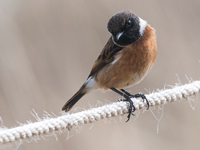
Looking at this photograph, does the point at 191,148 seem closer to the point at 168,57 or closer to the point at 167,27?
the point at 168,57

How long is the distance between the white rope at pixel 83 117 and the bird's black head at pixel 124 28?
2.26 ft

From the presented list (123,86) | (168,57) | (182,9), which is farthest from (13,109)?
(182,9)

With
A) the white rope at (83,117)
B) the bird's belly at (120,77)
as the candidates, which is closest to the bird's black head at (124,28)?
the bird's belly at (120,77)

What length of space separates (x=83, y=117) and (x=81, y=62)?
64.4 inches

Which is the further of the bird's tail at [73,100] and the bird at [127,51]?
the bird's tail at [73,100]

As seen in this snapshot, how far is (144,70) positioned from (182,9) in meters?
1.15

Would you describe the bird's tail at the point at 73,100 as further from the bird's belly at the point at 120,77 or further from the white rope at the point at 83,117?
the white rope at the point at 83,117

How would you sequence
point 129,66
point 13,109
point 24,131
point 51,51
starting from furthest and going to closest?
point 51,51, point 13,109, point 129,66, point 24,131

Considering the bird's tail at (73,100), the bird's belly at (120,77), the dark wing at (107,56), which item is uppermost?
the dark wing at (107,56)

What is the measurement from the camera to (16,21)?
310cm

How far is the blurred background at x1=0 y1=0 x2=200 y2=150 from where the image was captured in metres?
3.00

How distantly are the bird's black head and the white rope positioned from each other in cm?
69

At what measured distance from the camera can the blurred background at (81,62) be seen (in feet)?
9.85

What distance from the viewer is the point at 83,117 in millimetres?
1559
